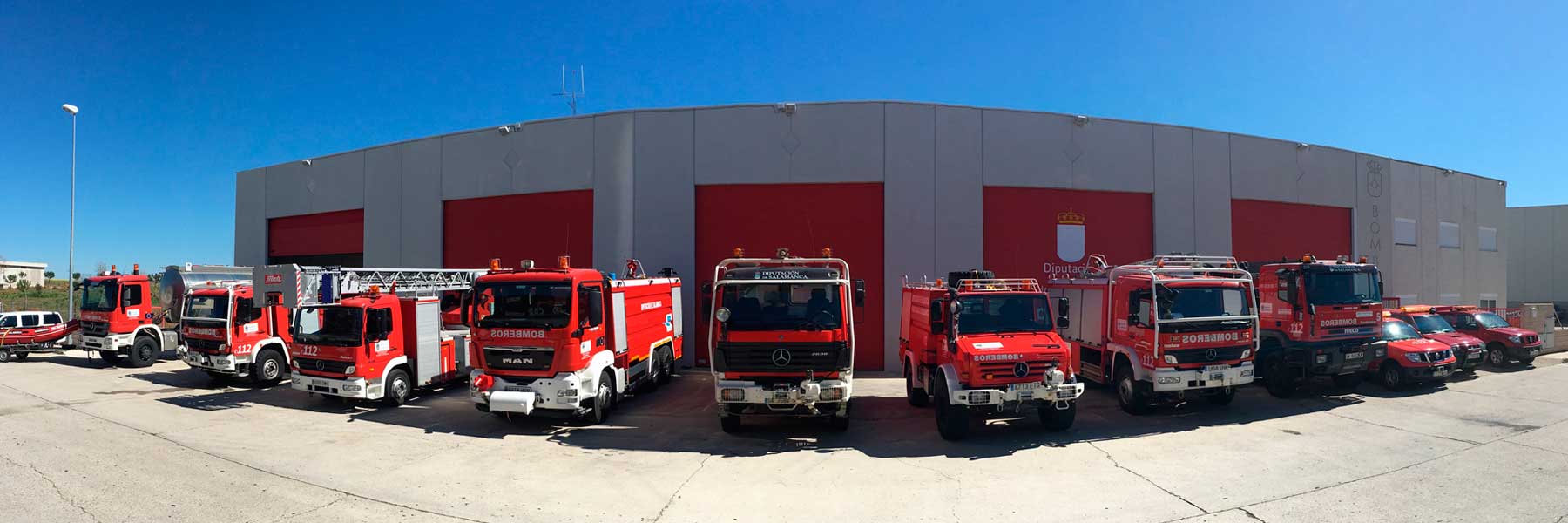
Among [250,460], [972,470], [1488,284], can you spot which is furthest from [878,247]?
[1488,284]

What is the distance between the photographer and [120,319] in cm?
1784

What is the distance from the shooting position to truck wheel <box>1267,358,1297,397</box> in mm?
12430

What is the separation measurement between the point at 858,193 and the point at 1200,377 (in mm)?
9052

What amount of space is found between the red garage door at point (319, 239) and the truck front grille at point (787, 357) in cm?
1930

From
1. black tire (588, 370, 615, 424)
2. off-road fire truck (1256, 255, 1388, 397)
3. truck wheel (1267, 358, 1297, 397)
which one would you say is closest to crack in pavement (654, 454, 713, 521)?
black tire (588, 370, 615, 424)

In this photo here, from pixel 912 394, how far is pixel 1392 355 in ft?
34.4

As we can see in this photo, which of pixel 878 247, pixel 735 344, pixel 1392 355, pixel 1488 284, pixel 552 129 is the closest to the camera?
pixel 735 344

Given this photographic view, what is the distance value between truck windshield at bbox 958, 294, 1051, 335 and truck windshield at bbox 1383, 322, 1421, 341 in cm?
995

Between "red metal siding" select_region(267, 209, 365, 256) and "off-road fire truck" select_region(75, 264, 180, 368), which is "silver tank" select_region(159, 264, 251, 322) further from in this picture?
"red metal siding" select_region(267, 209, 365, 256)

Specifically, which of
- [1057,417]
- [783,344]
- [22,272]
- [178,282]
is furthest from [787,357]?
[22,272]

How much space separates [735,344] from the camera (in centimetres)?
918

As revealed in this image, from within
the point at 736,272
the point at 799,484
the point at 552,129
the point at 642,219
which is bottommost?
the point at 799,484

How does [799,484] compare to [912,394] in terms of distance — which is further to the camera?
[912,394]

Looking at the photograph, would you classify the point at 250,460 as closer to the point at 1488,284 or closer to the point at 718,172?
the point at 718,172
